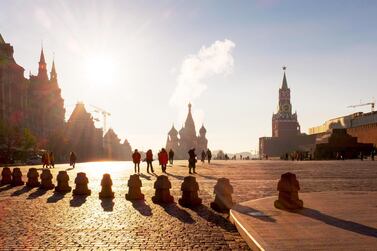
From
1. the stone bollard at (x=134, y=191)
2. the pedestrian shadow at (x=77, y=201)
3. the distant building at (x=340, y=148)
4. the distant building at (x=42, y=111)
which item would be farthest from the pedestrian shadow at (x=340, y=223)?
the distant building at (x=340, y=148)

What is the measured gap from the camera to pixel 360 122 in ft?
462

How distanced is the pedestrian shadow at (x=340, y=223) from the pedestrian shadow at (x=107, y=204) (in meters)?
5.10

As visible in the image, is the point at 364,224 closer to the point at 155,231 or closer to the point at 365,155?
the point at 155,231

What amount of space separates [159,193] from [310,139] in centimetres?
16543

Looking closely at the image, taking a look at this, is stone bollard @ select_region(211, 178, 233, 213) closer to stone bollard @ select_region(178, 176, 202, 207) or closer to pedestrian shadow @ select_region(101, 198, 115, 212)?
stone bollard @ select_region(178, 176, 202, 207)

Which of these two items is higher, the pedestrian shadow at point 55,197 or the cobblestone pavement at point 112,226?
the pedestrian shadow at point 55,197

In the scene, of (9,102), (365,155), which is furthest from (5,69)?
(365,155)

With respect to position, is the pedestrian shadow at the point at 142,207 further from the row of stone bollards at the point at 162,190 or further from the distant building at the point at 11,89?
the distant building at the point at 11,89

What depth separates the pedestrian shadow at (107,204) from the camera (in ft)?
42.2

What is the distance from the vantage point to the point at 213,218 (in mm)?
11141

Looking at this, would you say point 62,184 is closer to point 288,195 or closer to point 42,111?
point 288,195

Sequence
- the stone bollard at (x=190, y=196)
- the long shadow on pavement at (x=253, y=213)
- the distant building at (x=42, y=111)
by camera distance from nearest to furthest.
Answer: the long shadow on pavement at (x=253, y=213) → the stone bollard at (x=190, y=196) → the distant building at (x=42, y=111)

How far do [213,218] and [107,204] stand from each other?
4191 mm

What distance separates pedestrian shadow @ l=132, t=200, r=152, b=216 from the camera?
12.1 meters
